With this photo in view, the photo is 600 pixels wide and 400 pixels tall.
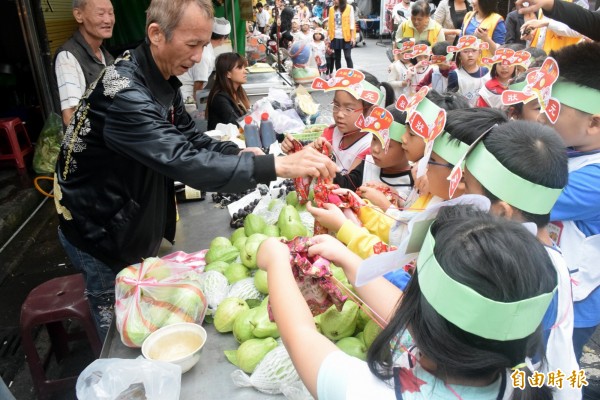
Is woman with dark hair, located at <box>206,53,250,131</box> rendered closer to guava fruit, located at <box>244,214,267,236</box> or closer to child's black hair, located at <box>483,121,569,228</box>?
guava fruit, located at <box>244,214,267,236</box>

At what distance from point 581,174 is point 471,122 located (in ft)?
1.78

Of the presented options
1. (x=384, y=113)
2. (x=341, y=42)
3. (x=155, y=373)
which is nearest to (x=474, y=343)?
(x=155, y=373)

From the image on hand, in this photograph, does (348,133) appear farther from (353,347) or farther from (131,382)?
(131,382)

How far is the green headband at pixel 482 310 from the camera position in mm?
903

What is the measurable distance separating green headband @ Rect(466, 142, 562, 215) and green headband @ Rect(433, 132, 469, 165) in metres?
0.26

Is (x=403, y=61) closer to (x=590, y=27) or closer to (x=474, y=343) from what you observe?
(x=590, y=27)

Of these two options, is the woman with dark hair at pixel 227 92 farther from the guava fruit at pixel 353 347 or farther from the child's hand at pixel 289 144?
the guava fruit at pixel 353 347

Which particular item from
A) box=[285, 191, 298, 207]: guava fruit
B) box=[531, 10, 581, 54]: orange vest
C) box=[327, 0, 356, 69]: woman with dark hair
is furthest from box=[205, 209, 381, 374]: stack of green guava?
box=[327, 0, 356, 69]: woman with dark hair

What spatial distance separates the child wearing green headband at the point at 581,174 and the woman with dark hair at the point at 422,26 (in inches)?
239

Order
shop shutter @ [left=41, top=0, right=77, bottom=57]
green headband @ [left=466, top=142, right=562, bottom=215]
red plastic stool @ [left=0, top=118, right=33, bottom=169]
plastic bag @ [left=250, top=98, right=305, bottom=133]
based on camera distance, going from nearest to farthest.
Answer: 1. green headband @ [left=466, top=142, right=562, bottom=215]
2. plastic bag @ [left=250, top=98, right=305, bottom=133]
3. red plastic stool @ [left=0, top=118, right=33, bottom=169]
4. shop shutter @ [left=41, top=0, right=77, bottom=57]

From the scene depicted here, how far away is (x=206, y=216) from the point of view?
10.00ft

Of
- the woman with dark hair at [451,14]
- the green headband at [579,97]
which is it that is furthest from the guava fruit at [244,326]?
the woman with dark hair at [451,14]

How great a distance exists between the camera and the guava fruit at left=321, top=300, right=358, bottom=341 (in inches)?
65.7

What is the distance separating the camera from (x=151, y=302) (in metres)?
1.85
